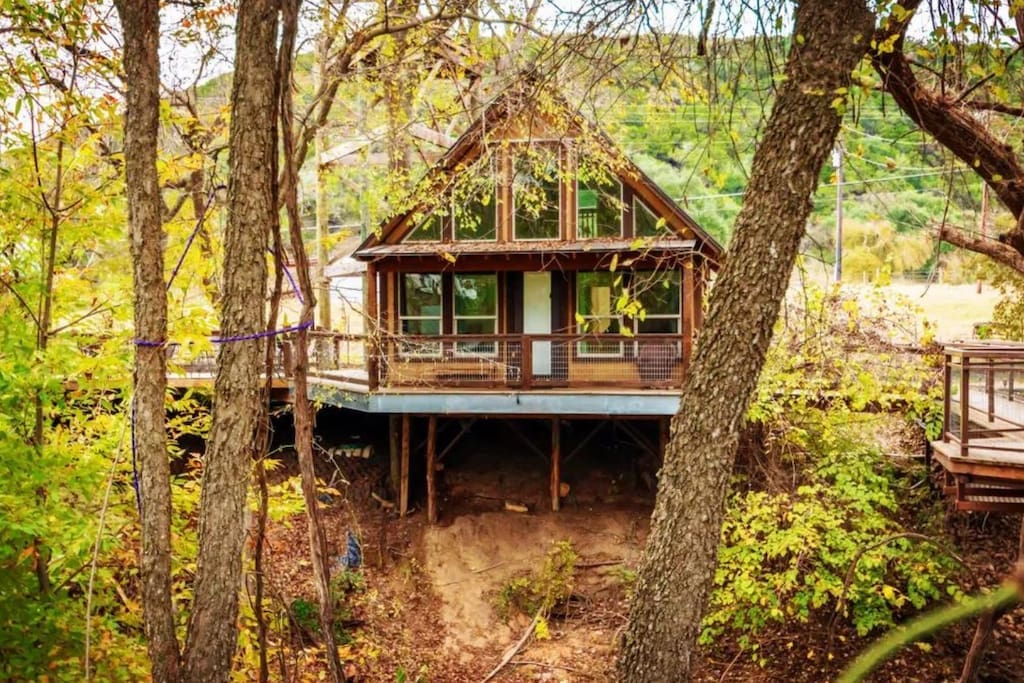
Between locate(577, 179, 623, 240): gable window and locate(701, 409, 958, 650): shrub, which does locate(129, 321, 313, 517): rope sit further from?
locate(577, 179, 623, 240): gable window

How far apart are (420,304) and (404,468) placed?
354 centimetres

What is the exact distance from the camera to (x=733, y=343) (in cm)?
399

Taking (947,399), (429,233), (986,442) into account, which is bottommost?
(986,442)

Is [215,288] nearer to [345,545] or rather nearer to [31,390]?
[31,390]

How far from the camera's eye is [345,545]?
40.6 ft

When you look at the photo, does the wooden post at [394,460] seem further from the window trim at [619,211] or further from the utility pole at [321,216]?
the window trim at [619,211]

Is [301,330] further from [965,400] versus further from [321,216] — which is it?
[321,216]

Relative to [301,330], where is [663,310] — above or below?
above

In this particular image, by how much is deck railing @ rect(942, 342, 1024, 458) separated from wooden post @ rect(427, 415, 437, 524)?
815 centimetres

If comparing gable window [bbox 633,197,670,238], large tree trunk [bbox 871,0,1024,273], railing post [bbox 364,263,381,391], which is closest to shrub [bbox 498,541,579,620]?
railing post [bbox 364,263,381,391]

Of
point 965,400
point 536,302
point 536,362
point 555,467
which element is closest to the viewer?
point 965,400

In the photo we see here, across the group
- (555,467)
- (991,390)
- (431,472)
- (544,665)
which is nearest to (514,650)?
(544,665)

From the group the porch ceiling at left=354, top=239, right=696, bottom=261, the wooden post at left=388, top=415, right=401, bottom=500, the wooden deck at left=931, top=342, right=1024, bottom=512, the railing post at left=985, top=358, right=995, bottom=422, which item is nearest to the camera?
the wooden deck at left=931, top=342, right=1024, bottom=512

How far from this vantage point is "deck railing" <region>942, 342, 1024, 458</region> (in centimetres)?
694
